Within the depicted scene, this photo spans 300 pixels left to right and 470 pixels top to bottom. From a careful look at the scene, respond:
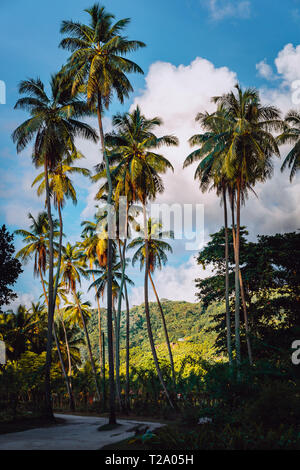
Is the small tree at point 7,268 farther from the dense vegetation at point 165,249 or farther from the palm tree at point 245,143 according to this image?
the palm tree at point 245,143

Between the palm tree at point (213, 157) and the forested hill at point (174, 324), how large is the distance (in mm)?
32803

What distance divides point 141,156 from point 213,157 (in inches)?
159

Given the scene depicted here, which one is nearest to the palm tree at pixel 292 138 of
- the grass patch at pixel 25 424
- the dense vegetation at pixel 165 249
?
the dense vegetation at pixel 165 249

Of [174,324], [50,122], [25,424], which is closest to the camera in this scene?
[25,424]

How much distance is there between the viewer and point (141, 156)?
19.7 meters

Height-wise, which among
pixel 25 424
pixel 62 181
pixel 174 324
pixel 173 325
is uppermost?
pixel 62 181

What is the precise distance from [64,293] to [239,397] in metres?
25.2

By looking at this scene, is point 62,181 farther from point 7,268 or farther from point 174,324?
point 174,324

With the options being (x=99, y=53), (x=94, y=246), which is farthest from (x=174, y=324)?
(x=99, y=53)

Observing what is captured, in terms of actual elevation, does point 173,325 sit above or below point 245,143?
below

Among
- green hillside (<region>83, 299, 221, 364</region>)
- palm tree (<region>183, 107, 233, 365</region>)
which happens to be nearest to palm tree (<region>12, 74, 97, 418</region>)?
palm tree (<region>183, 107, 233, 365</region>)

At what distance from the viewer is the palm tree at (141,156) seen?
19266 millimetres
